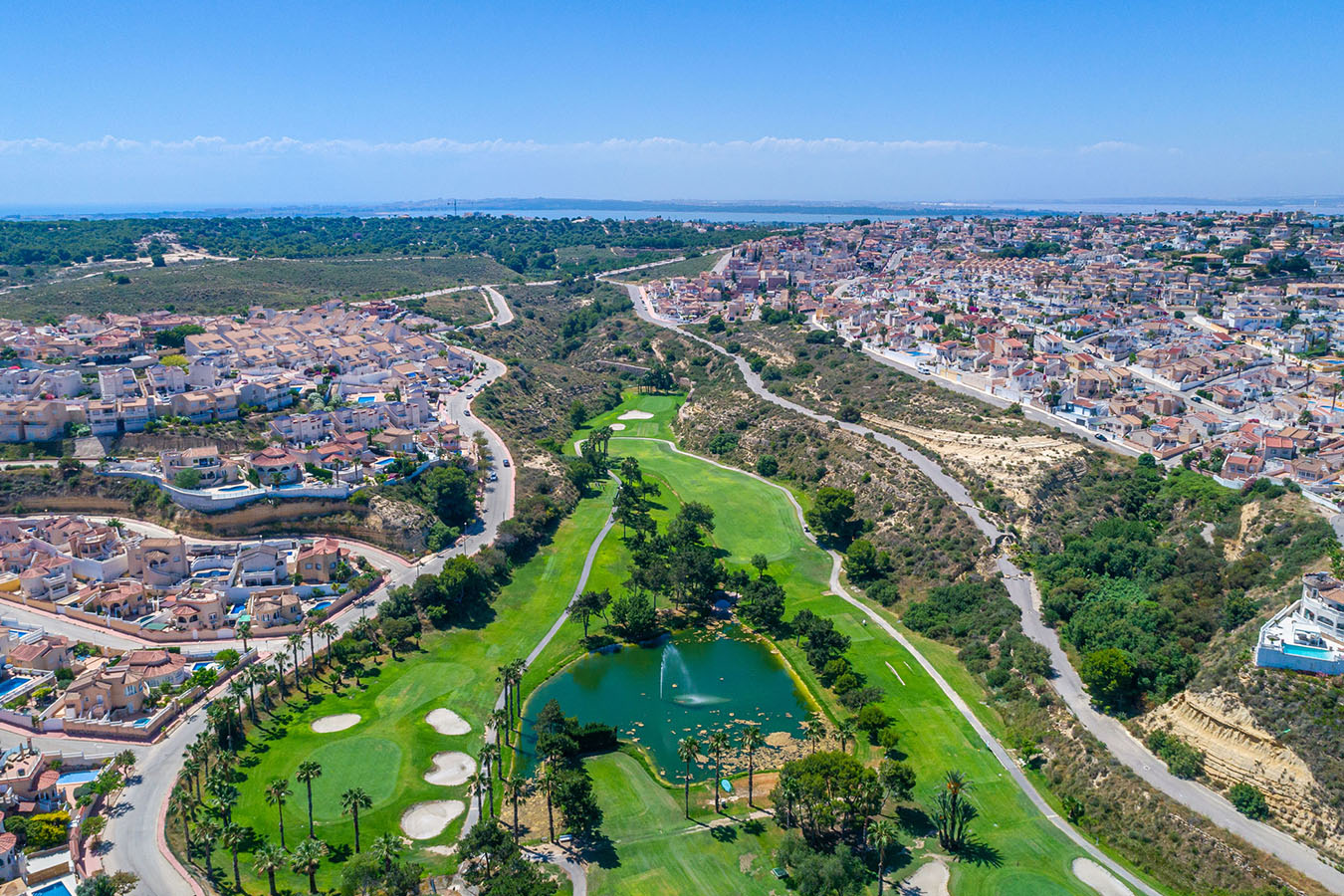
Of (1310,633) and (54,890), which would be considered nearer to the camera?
(54,890)

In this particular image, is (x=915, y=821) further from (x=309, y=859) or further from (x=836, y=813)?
(x=309, y=859)

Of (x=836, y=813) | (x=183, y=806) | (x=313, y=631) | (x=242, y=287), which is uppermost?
(x=242, y=287)

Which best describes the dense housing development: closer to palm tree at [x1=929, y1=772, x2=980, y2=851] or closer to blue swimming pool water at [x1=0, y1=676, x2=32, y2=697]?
palm tree at [x1=929, y1=772, x2=980, y2=851]

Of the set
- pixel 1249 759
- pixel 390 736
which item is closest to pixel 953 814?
pixel 1249 759

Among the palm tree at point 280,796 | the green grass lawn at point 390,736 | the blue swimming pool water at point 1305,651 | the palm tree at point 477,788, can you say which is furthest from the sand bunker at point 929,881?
the palm tree at point 280,796

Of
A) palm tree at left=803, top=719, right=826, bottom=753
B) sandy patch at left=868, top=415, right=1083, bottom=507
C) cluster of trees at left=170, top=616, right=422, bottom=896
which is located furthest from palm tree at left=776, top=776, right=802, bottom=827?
sandy patch at left=868, top=415, right=1083, bottom=507

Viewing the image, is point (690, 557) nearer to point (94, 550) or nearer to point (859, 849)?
point (859, 849)

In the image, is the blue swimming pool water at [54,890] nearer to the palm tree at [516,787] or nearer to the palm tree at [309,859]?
the palm tree at [309,859]
